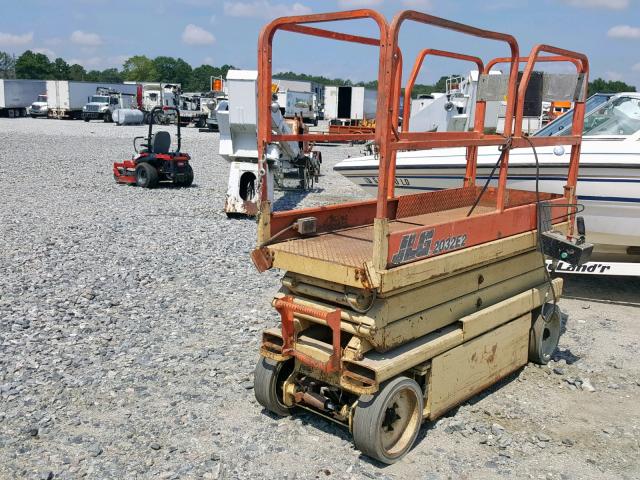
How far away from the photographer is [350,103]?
3575 centimetres

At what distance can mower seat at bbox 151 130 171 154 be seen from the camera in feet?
48.6

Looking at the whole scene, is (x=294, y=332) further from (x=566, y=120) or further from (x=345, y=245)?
(x=566, y=120)

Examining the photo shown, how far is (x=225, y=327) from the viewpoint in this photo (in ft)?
19.0

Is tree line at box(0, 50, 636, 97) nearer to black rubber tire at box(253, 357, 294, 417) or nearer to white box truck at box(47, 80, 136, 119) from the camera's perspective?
white box truck at box(47, 80, 136, 119)

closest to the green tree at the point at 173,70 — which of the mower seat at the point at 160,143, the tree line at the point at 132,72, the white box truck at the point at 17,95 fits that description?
the tree line at the point at 132,72

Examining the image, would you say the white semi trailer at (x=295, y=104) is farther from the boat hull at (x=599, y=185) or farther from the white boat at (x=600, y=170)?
the boat hull at (x=599, y=185)

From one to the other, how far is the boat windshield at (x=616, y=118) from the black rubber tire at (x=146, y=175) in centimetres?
934

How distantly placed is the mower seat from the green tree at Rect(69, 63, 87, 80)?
9082 centimetres

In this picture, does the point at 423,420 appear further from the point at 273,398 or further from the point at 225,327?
the point at 225,327

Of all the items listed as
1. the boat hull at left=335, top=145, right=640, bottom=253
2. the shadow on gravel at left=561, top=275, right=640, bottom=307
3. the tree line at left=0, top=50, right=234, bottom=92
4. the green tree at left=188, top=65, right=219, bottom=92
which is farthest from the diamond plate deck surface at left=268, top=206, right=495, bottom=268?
the green tree at left=188, top=65, right=219, bottom=92

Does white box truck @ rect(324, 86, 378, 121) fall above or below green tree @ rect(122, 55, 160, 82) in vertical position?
below

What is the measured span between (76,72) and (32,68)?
40.6 ft

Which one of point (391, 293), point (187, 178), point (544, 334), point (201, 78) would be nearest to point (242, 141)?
point (187, 178)

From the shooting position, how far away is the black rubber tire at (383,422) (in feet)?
11.9
